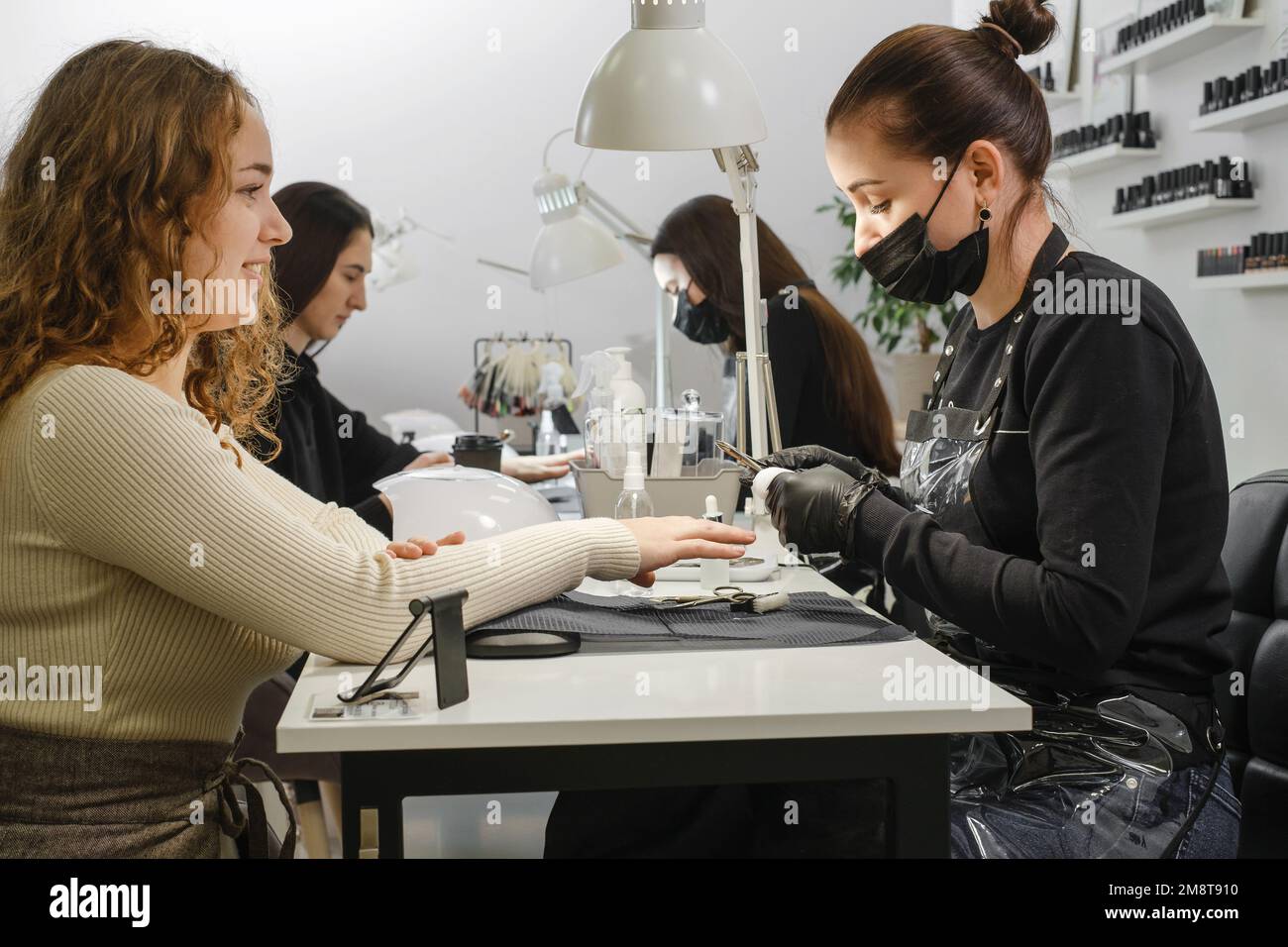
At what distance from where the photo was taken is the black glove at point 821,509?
1.33 metres

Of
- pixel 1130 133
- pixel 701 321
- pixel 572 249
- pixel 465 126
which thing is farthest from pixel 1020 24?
pixel 465 126

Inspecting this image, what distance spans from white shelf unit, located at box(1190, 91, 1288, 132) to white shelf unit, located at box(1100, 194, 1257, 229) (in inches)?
6.1

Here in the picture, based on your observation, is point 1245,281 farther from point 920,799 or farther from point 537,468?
point 920,799

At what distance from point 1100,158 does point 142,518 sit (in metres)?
2.91

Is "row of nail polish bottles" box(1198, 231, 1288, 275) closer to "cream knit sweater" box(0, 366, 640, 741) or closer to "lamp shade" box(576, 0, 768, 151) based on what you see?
"lamp shade" box(576, 0, 768, 151)

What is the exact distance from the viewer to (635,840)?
1434 mm

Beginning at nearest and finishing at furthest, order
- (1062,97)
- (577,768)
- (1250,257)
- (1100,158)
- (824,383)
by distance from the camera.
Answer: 1. (577,768)
2. (1250,257)
3. (824,383)
4. (1100,158)
5. (1062,97)

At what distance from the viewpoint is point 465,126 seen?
4.67 m

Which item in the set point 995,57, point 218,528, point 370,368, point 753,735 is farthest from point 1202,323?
point 370,368

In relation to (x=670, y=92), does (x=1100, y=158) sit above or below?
above

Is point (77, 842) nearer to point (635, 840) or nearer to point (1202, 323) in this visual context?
point (635, 840)

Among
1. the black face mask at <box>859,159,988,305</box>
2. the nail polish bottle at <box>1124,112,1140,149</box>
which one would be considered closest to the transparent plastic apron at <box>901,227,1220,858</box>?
the black face mask at <box>859,159,988,305</box>

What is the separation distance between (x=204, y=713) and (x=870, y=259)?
35.9 inches

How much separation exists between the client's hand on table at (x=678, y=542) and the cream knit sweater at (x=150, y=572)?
254 millimetres
